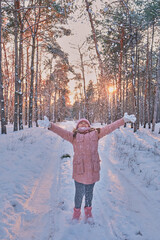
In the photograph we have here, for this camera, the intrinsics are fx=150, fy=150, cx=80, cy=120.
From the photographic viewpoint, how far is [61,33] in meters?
14.3

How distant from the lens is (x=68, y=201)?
3.59 metres

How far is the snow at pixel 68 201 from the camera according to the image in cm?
265

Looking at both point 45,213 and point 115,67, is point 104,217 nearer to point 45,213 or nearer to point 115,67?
point 45,213

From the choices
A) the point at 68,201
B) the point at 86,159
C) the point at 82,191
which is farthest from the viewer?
the point at 68,201

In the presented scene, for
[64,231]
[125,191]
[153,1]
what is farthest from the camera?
[153,1]

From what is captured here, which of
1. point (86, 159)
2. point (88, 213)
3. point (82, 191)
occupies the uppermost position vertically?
point (86, 159)

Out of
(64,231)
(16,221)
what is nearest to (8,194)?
(16,221)

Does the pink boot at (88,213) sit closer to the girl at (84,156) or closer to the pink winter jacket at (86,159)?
the girl at (84,156)

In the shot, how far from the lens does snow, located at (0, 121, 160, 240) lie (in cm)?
265

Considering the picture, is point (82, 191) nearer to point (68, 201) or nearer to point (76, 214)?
point (76, 214)

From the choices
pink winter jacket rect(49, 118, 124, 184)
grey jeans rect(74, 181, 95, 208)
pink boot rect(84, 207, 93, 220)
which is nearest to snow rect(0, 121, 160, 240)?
pink boot rect(84, 207, 93, 220)

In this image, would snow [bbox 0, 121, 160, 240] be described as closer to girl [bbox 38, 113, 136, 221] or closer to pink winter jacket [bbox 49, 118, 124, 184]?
girl [bbox 38, 113, 136, 221]

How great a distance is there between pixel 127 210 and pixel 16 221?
2292 mm

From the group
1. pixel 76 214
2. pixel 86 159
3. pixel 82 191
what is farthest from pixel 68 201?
pixel 86 159
